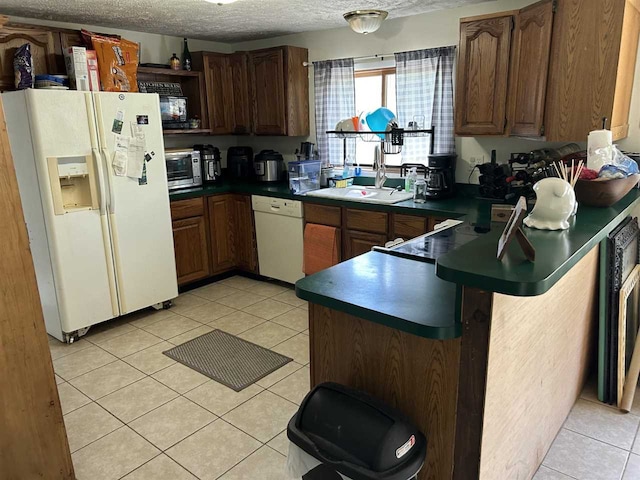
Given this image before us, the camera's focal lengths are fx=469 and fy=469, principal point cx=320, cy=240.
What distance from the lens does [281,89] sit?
4293 millimetres

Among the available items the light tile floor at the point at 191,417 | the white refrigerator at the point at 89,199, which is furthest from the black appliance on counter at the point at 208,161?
the light tile floor at the point at 191,417

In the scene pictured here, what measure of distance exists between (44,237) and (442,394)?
2839mm

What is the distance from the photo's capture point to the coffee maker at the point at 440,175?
3.44 metres

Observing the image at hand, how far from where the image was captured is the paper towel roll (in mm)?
2178

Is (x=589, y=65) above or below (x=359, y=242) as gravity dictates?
above

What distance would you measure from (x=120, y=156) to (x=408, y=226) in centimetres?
211

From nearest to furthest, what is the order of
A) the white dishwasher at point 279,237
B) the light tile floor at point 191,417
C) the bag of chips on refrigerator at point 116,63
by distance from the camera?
the light tile floor at point 191,417 < the bag of chips on refrigerator at point 116,63 < the white dishwasher at point 279,237

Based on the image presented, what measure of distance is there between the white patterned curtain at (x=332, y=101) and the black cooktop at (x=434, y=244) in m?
2.01

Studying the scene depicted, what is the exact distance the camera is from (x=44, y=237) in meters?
3.13

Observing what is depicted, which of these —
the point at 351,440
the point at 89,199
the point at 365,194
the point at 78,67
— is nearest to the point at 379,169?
the point at 365,194

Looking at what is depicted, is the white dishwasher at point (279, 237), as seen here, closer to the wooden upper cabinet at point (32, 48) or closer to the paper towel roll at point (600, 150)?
the wooden upper cabinet at point (32, 48)

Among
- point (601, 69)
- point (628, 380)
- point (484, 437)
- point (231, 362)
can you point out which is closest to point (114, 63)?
point (231, 362)

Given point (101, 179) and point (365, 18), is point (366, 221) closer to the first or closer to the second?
point (365, 18)

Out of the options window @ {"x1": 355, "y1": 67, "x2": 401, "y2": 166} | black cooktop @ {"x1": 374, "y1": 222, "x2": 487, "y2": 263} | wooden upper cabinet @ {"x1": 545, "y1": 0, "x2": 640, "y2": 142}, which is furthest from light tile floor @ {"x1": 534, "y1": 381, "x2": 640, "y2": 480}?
window @ {"x1": 355, "y1": 67, "x2": 401, "y2": 166}
